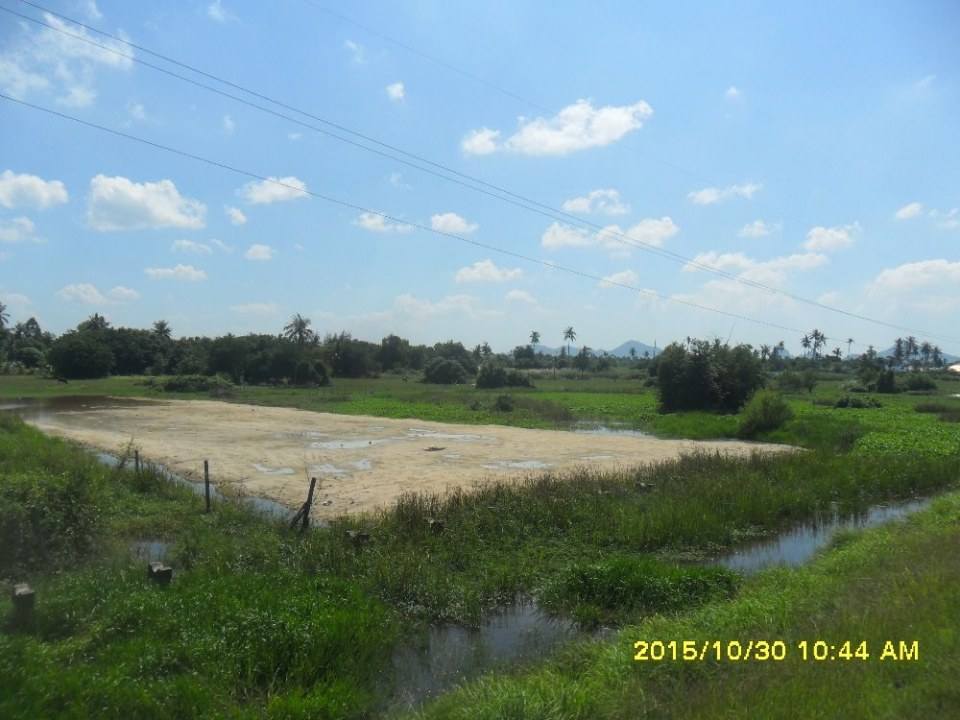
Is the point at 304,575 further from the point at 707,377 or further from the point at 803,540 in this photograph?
the point at 707,377

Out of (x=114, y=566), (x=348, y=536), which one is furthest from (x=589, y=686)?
(x=114, y=566)

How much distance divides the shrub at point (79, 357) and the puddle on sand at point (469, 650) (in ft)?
281

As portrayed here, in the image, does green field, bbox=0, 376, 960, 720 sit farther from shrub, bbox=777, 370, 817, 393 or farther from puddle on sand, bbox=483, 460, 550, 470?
shrub, bbox=777, 370, 817, 393

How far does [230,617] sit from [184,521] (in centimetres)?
701

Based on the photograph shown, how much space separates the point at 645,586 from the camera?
943 centimetres

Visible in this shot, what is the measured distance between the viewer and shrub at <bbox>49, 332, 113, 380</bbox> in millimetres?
79250

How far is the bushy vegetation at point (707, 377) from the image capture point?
151ft

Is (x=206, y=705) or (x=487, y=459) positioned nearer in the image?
(x=206, y=705)

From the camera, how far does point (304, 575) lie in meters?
9.11

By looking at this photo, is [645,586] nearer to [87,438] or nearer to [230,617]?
[230,617]

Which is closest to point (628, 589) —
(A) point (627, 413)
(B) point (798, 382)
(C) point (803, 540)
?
(C) point (803, 540)

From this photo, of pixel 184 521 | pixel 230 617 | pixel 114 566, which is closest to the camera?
pixel 230 617
